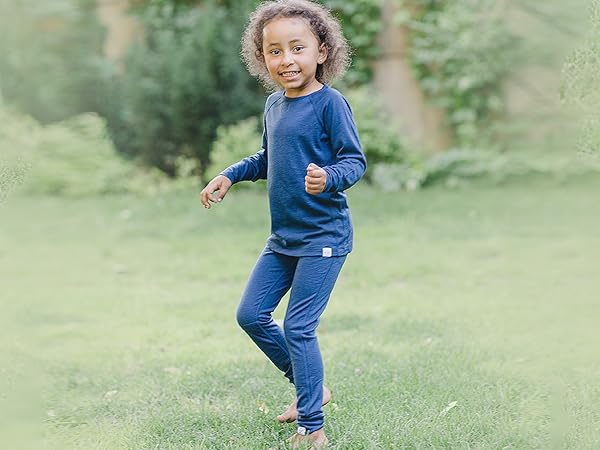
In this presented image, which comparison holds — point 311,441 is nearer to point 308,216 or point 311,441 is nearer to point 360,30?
point 308,216

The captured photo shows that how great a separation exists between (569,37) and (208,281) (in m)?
4.85

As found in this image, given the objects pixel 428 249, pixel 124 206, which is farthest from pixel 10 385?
pixel 124 206

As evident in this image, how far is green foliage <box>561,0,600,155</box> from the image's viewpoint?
3.26 metres

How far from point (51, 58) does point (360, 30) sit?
3274mm

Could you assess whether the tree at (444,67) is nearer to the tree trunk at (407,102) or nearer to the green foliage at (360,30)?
the tree trunk at (407,102)

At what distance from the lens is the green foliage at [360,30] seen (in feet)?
30.5

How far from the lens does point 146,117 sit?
354 inches

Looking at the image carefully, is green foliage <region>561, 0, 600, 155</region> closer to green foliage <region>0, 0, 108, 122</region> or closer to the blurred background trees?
the blurred background trees

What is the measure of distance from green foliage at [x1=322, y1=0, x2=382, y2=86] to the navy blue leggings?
6401 mm

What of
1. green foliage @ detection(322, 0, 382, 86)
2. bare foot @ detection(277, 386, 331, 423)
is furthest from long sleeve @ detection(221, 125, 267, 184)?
green foliage @ detection(322, 0, 382, 86)

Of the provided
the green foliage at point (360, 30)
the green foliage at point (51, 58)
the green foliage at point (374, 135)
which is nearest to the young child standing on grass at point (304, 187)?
the green foliage at point (374, 135)

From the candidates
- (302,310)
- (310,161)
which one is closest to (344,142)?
(310,161)

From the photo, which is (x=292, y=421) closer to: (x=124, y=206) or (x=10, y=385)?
(x=10, y=385)

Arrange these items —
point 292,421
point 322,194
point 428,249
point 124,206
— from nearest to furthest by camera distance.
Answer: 1. point 322,194
2. point 292,421
3. point 428,249
4. point 124,206
